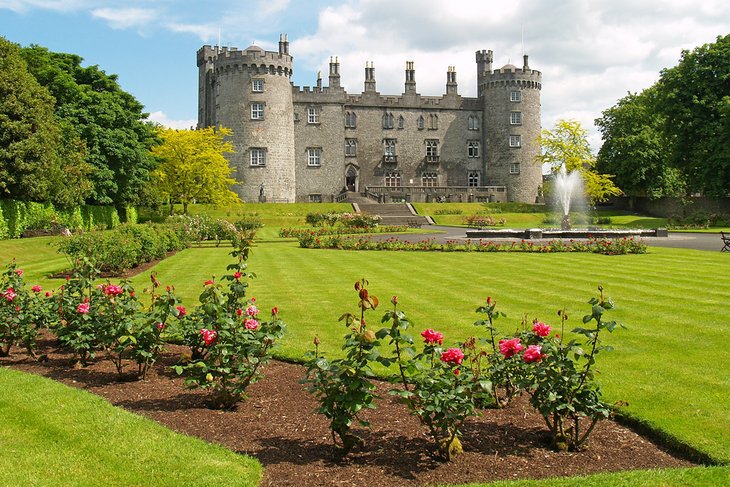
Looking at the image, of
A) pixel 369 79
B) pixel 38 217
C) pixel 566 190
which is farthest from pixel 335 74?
pixel 38 217

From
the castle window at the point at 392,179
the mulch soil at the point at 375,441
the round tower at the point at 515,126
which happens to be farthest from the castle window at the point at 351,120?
the mulch soil at the point at 375,441

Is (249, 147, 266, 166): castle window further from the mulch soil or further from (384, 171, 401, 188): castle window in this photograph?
the mulch soil

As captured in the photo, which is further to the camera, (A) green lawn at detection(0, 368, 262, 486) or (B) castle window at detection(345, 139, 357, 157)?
(B) castle window at detection(345, 139, 357, 157)

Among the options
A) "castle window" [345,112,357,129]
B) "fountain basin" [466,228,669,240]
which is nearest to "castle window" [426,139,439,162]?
"castle window" [345,112,357,129]

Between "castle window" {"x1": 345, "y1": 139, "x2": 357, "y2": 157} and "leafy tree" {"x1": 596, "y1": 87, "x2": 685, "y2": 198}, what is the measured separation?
2807 cm

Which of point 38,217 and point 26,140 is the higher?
point 26,140

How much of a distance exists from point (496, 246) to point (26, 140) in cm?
2417

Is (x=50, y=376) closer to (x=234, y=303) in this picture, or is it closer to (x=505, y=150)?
(x=234, y=303)

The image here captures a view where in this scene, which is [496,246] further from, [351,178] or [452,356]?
[351,178]

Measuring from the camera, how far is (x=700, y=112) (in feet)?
166

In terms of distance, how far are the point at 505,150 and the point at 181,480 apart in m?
70.1

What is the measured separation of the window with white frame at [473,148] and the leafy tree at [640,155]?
46.7 feet

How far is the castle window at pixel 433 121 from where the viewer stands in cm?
7275

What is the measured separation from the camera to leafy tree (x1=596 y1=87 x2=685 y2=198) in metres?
63.8
